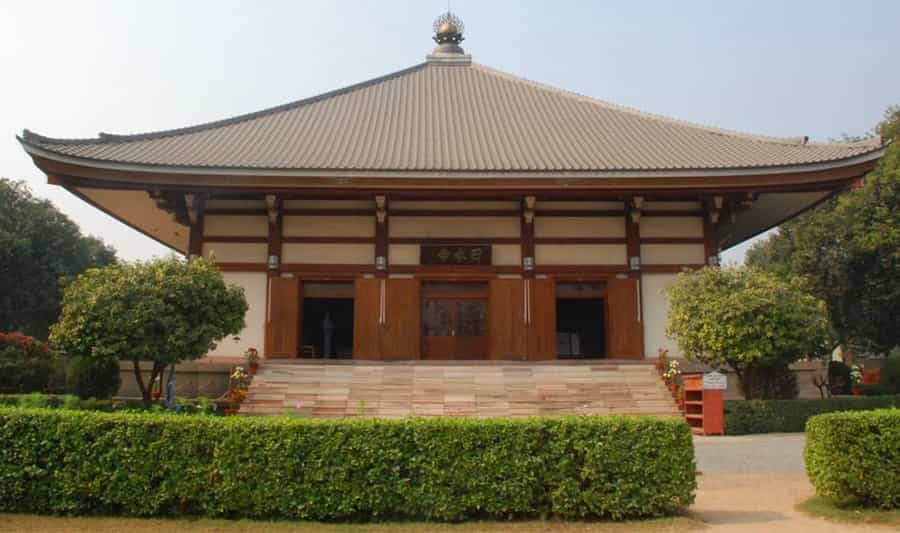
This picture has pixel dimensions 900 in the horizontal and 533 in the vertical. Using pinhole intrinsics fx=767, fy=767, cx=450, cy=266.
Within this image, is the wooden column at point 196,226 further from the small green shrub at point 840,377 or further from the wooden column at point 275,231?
the small green shrub at point 840,377

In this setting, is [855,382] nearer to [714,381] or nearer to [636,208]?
[636,208]

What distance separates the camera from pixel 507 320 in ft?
55.7

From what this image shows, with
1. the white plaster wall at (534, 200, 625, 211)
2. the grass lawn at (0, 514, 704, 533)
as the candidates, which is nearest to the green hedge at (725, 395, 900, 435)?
the white plaster wall at (534, 200, 625, 211)

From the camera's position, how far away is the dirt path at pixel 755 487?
7160mm

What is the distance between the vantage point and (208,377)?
15641mm

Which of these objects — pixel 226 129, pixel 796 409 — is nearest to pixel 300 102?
pixel 226 129

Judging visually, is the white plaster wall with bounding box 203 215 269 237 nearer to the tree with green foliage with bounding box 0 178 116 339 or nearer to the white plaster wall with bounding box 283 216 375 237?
the white plaster wall with bounding box 283 216 375 237

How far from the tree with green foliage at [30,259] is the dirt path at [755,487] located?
32619 mm

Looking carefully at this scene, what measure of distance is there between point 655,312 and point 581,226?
8.29 feet

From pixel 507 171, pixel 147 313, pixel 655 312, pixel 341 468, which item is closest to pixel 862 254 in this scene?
pixel 655 312

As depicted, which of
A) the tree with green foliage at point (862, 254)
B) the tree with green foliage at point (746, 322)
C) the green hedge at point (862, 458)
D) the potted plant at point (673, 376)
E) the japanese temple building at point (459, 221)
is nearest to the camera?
the green hedge at point (862, 458)

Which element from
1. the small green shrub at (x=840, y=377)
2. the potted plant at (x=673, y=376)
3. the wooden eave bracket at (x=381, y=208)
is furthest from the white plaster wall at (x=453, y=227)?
the small green shrub at (x=840, y=377)

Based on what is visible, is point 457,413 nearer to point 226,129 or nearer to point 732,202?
point 732,202

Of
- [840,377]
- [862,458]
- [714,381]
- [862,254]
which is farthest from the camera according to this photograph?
[862,254]
